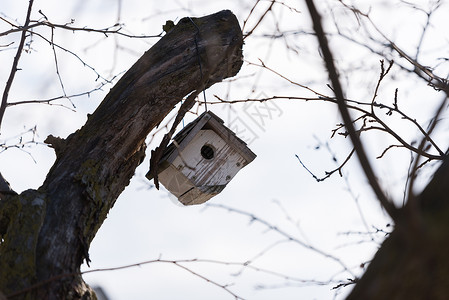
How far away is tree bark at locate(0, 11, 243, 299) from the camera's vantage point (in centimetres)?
222

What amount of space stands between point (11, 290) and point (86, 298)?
10.4 inches

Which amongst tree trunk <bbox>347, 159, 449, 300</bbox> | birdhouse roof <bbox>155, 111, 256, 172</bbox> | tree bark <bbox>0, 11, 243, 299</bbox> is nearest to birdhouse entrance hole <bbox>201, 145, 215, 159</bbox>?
birdhouse roof <bbox>155, 111, 256, 172</bbox>

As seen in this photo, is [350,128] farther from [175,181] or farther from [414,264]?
[175,181]

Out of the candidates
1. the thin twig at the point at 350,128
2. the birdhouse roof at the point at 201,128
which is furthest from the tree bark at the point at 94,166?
the thin twig at the point at 350,128

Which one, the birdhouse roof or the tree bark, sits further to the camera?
the birdhouse roof

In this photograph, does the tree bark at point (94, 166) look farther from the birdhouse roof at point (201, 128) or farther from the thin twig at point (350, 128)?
the thin twig at point (350, 128)

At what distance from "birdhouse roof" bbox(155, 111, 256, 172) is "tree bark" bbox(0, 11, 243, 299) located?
9.7 inches

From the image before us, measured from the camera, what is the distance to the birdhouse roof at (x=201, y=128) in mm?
3373

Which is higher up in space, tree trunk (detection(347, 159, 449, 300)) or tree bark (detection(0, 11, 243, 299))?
tree bark (detection(0, 11, 243, 299))

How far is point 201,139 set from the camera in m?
3.45

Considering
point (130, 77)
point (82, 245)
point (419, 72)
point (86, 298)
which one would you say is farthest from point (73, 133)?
point (419, 72)

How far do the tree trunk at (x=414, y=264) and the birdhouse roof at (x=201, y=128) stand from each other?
2108 mm

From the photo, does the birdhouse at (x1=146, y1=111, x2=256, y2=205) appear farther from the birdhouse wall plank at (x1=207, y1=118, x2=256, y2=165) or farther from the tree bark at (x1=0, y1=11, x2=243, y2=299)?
the tree bark at (x1=0, y1=11, x2=243, y2=299)

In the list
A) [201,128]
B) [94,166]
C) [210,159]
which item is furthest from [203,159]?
[94,166]
